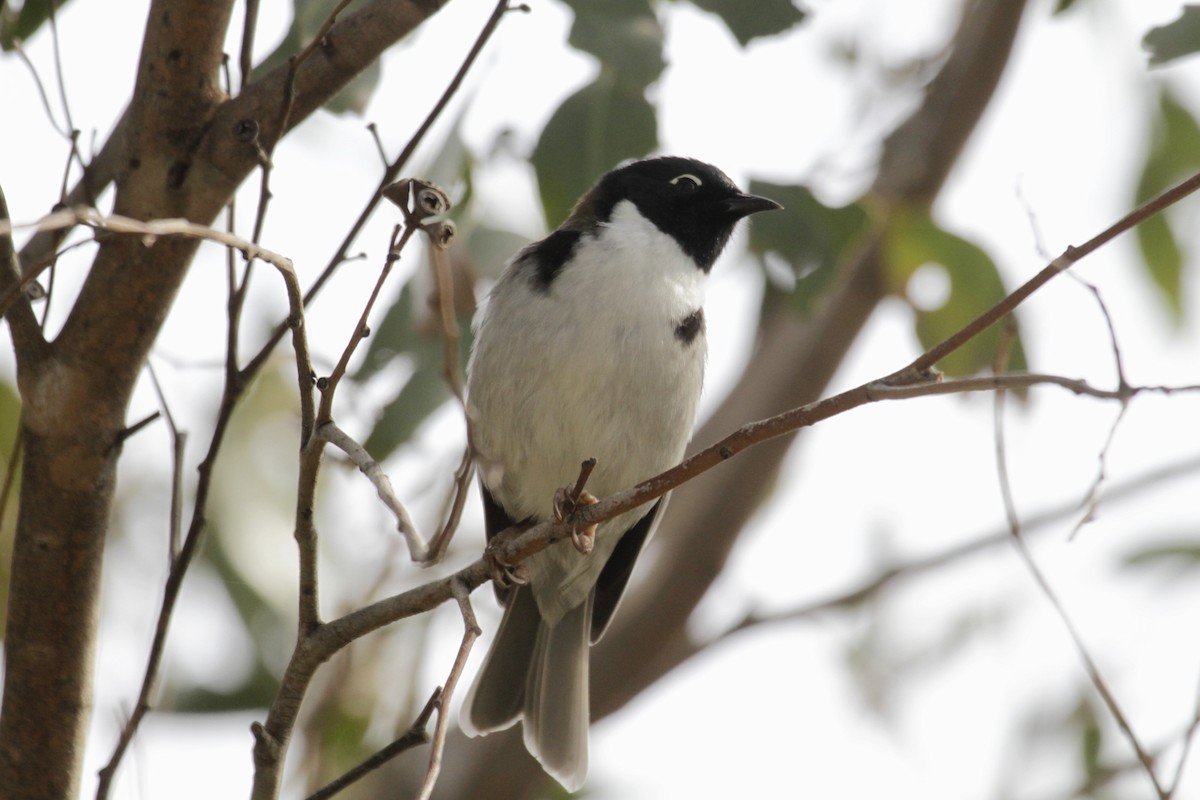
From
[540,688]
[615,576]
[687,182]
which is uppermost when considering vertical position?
[687,182]

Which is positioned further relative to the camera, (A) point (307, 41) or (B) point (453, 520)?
(A) point (307, 41)

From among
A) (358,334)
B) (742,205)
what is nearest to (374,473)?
(358,334)

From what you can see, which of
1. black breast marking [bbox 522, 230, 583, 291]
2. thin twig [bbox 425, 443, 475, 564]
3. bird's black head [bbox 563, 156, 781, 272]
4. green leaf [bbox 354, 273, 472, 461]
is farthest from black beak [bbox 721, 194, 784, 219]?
thin twig [bbox 425, 443, 475, 564]

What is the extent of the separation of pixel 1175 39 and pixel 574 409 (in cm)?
176

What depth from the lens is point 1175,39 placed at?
3.21 m

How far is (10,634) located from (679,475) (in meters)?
1.34

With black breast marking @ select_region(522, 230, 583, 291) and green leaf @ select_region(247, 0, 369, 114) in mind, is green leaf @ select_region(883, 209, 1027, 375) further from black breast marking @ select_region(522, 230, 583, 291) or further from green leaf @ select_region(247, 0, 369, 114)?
green leaf @ select_region(247, 0, 369, 114)

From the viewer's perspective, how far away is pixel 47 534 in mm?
2564

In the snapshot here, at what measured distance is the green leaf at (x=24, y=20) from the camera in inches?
130

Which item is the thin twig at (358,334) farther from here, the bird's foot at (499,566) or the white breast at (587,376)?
the white breast at (587,376)

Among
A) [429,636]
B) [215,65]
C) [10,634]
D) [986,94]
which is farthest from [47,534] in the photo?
[986,94]

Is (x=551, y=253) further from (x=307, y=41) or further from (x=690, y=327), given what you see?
(x=307, y=41)

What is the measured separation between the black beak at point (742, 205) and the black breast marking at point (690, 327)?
0.53 m

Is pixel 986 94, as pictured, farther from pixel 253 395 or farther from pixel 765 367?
pixel 253 395
